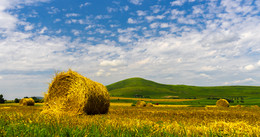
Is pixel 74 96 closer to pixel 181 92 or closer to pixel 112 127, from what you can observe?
pixel 112 127

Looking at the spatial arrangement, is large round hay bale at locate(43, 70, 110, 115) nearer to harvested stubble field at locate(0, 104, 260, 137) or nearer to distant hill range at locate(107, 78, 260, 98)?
harvested stubble field at locate(0, 104, 260, 137)

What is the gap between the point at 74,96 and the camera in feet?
37.3

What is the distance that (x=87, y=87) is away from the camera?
11.3 m

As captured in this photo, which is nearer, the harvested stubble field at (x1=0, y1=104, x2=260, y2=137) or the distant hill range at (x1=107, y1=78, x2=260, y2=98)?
the harvested stubble field at (x1=0, y1=104, x2=260, y2=137)

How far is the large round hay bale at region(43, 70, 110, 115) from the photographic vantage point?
11086 millimetres

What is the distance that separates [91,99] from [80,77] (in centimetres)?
156

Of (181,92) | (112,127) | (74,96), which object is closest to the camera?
(112,127)

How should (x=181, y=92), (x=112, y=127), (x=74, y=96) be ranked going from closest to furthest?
1. (x=112, y=127)
2. (x=74, y=96)
3. (x=181, y=92)

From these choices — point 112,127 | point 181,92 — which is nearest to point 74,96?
point 112,127

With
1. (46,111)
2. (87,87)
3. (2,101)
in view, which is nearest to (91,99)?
(87,87)

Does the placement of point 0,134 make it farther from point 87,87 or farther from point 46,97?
point 46,97

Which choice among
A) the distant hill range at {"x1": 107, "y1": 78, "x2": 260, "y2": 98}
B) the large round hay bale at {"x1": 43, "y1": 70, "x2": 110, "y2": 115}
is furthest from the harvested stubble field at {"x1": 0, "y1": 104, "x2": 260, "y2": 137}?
the distant hill range at {"x1": 107, "y1": 78, "x2": 260, "y2": 98}

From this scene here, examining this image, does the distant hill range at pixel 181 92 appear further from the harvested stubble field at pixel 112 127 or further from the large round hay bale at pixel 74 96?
the harvested stubble field at pixel 112 127

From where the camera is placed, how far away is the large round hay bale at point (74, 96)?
1109 cm
